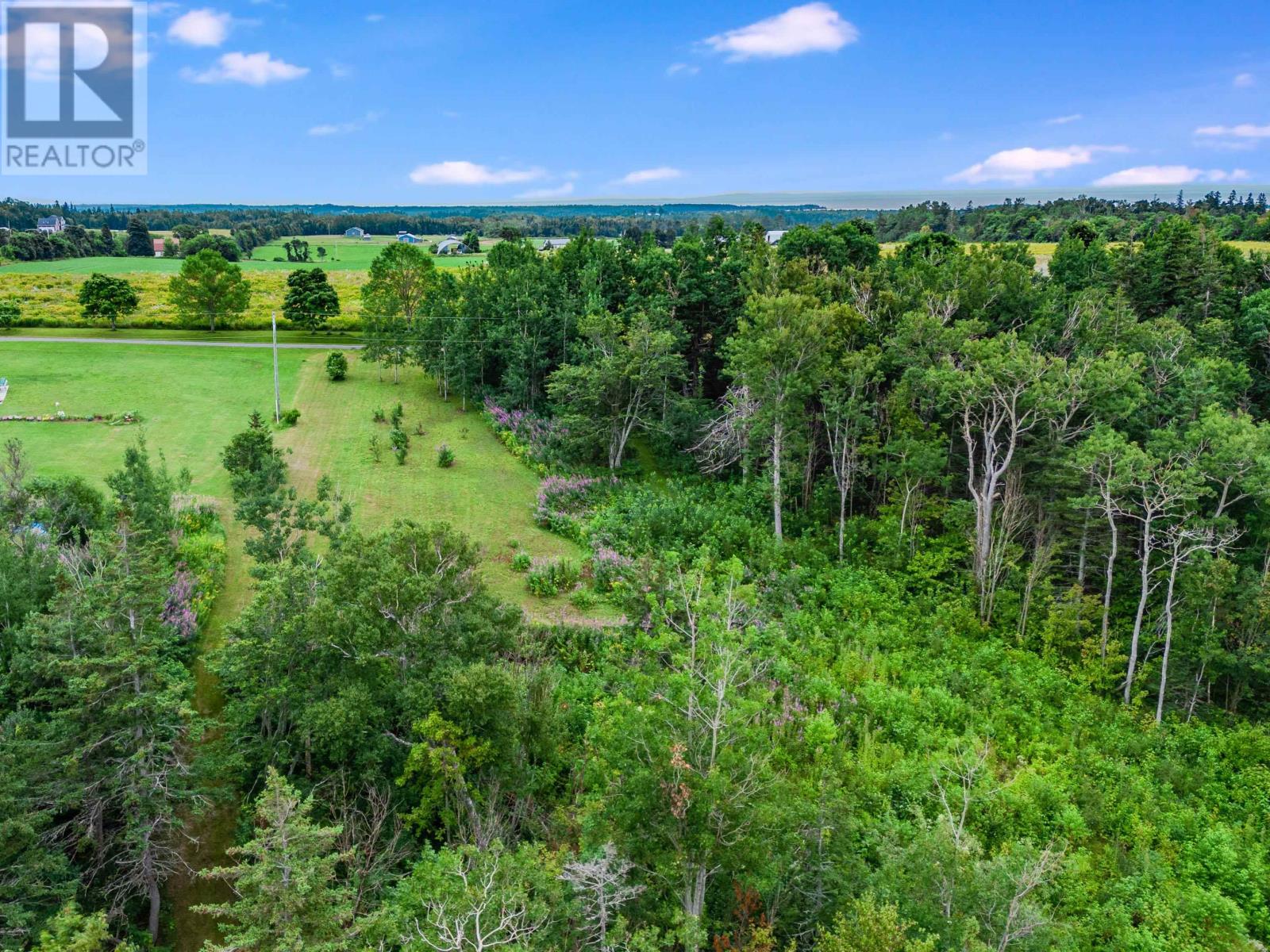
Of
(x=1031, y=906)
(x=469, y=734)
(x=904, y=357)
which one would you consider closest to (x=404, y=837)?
(x=469, y=734)

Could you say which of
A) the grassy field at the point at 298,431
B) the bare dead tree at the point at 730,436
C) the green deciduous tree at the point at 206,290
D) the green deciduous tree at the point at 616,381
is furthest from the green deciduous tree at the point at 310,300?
the bare dead tree at the point at 730,436

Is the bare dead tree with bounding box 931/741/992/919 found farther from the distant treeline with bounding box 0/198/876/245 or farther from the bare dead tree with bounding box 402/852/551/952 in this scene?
the distant treeline with bounding box 0/198/876/245

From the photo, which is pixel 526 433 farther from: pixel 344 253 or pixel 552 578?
pixel 344 253

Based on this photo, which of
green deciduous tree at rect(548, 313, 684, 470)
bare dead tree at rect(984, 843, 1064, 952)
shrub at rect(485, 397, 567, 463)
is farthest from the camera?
shrub at rect(485, 397, 567, 463)

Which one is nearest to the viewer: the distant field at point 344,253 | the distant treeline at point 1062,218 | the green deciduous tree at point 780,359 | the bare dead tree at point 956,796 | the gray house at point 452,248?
the bare dead tree at point 956,796

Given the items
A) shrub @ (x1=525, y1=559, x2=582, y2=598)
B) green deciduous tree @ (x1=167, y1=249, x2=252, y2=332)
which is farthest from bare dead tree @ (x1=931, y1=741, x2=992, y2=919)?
green deciduous tree @ (x1=167, y1=249, x2=252, y2=332)

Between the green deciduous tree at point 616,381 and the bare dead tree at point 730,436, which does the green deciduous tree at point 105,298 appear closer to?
the green deciduous tree at point 616,381

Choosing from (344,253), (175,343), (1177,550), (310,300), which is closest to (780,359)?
(1177,550)
